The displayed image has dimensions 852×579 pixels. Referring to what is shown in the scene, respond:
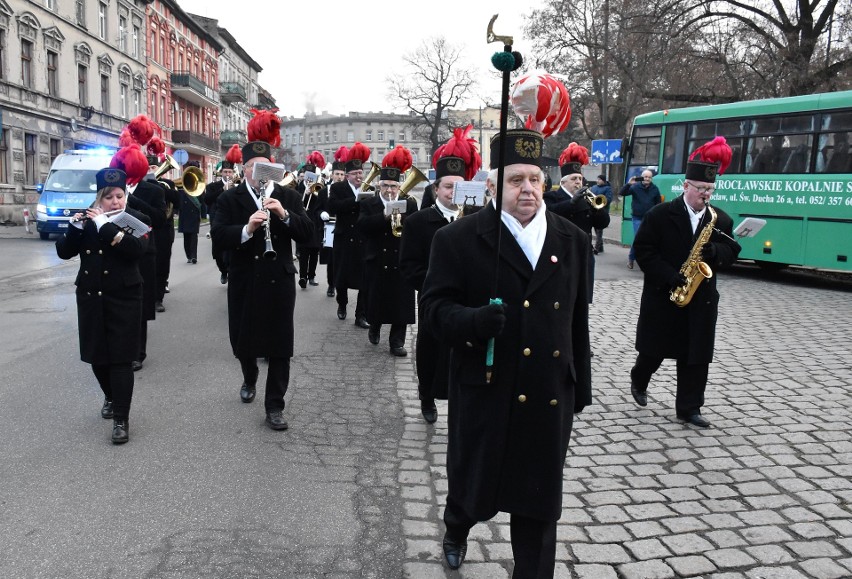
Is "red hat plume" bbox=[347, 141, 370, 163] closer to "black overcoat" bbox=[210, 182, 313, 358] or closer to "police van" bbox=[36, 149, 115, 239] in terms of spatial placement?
"black overcoat" bbox=[210, 182, 313, 358]

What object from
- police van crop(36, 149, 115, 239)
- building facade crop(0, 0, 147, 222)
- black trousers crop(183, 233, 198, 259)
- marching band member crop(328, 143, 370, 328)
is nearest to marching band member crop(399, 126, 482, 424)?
marching band member crop(328, 143, 370, 328)

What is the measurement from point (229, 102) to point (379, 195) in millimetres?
73602

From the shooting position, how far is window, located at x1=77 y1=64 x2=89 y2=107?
131ft

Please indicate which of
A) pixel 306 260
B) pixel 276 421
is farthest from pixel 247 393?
pixel 306 260

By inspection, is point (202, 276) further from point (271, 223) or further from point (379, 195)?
point (271, 223)

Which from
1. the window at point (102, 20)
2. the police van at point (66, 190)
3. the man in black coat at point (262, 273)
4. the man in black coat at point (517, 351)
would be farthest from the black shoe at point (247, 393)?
the window at point (102, 20)

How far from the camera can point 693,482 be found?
466 centimetres

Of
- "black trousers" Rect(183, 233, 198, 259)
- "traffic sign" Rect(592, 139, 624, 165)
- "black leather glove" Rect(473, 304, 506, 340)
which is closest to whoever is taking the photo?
"black leather glove" Rect(473, 304, 506, 340)

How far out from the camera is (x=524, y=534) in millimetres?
3078

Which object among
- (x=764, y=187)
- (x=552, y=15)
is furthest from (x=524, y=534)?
(x=552, y=15)

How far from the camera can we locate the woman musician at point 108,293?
5277mm

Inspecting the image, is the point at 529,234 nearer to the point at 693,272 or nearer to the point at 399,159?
the point at 693,272

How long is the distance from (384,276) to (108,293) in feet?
10.7

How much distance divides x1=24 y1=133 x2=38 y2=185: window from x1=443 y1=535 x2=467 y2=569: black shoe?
35.2 m
